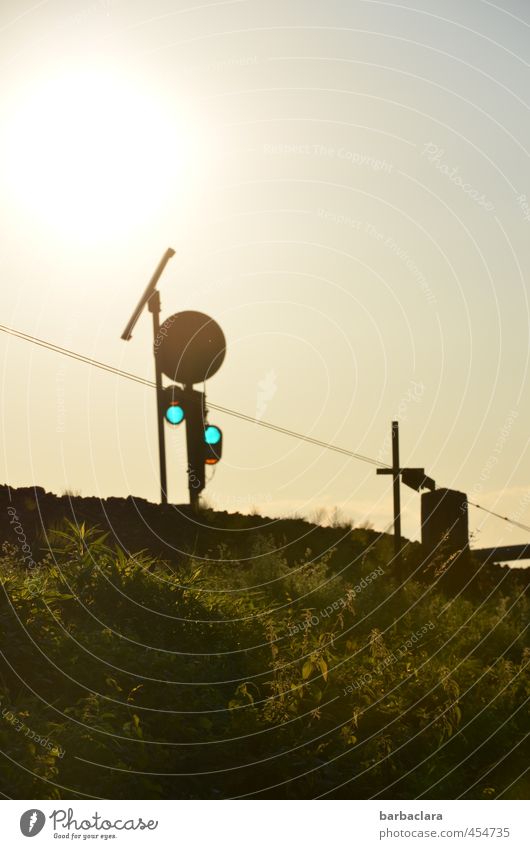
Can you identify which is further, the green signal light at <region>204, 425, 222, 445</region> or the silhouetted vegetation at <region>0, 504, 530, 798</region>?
the green signal light at <region>204, 425, 222, 445</region>

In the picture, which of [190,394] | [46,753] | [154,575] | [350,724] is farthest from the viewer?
[190,394]

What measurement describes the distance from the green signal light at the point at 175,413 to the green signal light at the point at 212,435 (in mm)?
558

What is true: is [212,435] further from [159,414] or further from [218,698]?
[218,698]

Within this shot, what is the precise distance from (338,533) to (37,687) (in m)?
18.2

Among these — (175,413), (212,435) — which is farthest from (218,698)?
(175,413)

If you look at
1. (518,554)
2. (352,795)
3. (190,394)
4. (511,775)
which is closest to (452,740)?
(511,775)

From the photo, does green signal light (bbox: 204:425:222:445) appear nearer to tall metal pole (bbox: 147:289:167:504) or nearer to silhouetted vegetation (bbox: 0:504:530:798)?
tall metal pole (bbox: 147:289:167:504)

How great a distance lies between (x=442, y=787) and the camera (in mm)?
10367

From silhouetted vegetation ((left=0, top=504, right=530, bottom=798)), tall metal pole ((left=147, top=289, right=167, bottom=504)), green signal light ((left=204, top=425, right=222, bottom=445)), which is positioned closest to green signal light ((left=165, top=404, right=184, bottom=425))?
green signal light ((left=204, top=425, right=222, bottom=445))

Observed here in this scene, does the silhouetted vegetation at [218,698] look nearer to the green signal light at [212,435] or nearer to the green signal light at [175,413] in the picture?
the green signal light at [212,435]

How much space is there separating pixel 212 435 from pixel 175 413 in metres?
0.77

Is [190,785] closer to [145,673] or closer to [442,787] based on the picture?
[145,673]

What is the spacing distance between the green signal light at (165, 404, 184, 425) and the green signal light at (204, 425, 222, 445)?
558mm

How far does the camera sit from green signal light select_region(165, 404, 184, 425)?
17.2m
